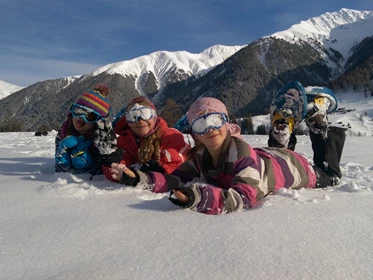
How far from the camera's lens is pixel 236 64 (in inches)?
5694

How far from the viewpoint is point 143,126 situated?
280 centimetres

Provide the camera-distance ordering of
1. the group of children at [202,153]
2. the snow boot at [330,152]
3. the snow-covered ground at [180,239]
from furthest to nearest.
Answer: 1. the snow boot at [330,152]
2. the group of children at [202,153]
3. the snow-covered ground at [180,239]

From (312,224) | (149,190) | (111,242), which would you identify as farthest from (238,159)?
(111,242)

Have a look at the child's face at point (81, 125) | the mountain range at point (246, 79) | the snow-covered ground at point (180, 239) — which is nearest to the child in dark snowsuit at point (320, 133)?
the snow-covered ground at point (180, 239)

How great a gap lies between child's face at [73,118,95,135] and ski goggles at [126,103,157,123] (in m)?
0.39

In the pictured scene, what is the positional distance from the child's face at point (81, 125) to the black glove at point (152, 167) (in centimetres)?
67

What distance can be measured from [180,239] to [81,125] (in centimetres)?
198

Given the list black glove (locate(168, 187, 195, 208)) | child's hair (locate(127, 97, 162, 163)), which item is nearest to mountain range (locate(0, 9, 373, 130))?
child's hair (locate(127, 97, 162, 163))

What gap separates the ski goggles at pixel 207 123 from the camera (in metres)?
1.90

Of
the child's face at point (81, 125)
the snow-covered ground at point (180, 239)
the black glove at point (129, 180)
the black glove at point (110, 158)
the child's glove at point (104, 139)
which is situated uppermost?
the child's face at point (81, 125)

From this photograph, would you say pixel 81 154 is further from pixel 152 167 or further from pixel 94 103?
pixel 152 167

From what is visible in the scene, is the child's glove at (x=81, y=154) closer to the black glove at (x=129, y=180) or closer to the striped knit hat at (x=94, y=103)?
the striped knit hat at (x=94, y=103)

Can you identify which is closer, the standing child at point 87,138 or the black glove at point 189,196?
the black glove at point 189,196

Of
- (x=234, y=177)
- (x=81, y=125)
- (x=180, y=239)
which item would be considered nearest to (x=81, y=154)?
(x=81, y=125)
